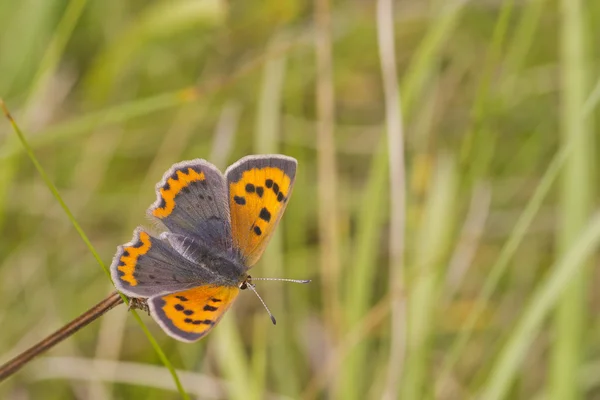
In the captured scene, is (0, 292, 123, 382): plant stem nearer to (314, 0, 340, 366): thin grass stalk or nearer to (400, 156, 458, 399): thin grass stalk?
(400, 156, 458, 399): thin grass stalk

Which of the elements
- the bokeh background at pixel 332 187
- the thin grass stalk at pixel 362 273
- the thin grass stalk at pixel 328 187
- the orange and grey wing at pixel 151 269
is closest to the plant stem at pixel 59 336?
the orange and grey wing at pixel 151 269

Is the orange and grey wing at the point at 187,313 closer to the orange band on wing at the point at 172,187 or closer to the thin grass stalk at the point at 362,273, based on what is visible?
the orange band on wing at the point at 172,187

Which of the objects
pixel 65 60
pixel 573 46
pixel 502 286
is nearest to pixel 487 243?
pixel 502 286

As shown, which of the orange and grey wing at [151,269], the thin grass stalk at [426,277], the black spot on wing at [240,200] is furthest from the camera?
the thin grass stalk at [426,277]

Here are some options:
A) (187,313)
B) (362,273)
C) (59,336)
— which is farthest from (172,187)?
(362,273)

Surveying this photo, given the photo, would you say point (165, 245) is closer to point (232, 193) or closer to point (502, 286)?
point (232, 193)

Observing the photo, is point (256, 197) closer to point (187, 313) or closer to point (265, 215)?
point (265, 215)

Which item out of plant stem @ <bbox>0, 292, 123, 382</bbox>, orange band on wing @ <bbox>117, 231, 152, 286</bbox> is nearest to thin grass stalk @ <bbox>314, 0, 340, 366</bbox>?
orange band on wing @ <bbox>117, 231, 152, 286</bbox>
